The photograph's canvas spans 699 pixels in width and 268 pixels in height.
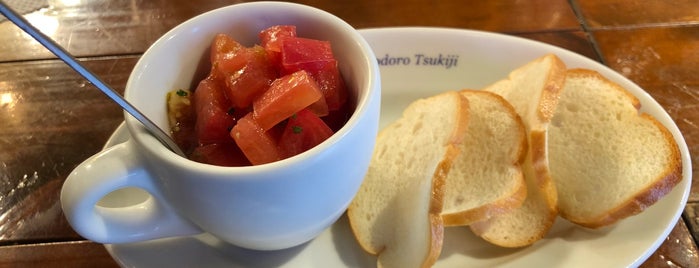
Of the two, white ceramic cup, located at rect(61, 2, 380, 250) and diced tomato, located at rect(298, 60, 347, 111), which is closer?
white ceramic cup, located at rect(61, 2, 380, 250)

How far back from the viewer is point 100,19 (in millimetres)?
1940

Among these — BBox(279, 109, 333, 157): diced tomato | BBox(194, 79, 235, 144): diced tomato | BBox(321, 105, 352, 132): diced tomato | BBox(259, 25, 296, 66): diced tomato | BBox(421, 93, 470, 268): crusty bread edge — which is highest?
BBox(259, 25, 296, 66): diced tomato

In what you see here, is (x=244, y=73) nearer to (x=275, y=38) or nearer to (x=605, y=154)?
(x=275, y=38)

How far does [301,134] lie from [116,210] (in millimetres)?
380

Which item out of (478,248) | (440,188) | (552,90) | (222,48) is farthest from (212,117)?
(552,90)

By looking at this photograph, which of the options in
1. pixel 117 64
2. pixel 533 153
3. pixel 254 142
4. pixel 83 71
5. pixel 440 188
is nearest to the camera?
pixel 83 71

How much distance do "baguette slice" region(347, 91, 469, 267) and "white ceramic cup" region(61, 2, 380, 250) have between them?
0.17m

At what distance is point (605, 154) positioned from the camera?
4.33 ft

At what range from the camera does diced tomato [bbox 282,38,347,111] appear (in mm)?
1000

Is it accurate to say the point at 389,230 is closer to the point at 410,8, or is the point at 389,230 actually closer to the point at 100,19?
the point at 410,8

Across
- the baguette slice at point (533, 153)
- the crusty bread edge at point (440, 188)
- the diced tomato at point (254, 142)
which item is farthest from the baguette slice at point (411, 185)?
the diced tomato at point (254, 142)

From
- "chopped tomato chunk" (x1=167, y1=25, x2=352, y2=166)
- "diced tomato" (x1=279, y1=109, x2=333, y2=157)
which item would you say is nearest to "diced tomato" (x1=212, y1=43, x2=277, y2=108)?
"chopped tomato chunk" (x1=167, y1=25, x2=352, y2=166)

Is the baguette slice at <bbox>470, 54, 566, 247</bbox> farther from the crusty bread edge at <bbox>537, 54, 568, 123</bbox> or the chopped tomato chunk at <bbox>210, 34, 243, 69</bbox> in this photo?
the chopped tomato chunk at <bbox>210, 34, 243, 69</bbox>

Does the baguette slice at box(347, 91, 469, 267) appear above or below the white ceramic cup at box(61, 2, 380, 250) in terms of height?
below
